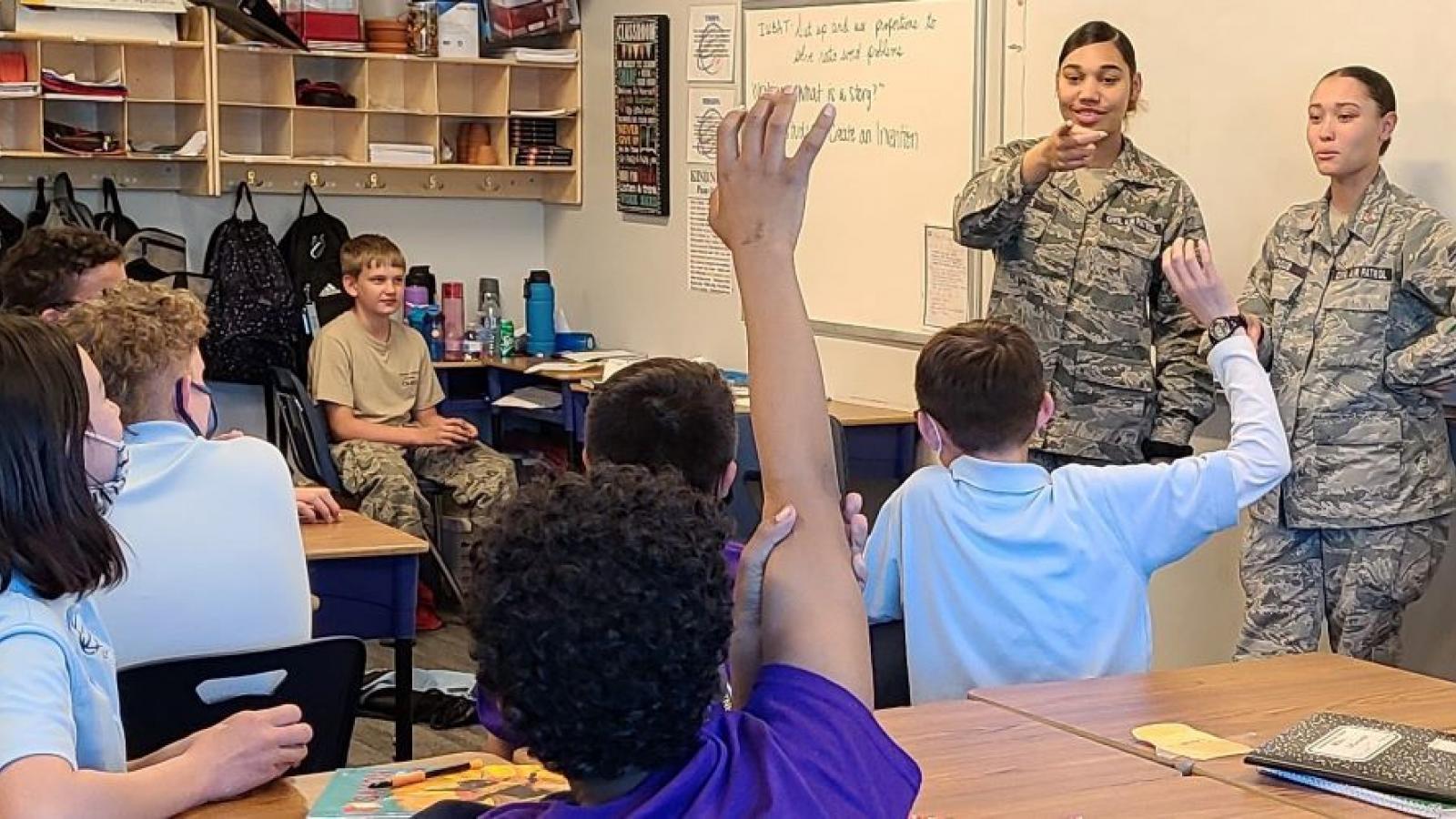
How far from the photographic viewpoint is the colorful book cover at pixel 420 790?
1.71m

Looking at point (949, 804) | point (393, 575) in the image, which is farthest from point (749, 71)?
point (949, 804)

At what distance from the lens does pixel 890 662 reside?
8.30 feet

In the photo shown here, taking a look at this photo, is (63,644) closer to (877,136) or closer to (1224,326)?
(1224,326)

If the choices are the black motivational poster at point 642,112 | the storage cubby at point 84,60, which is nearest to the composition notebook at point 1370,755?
the black motivational poster at point 642,112

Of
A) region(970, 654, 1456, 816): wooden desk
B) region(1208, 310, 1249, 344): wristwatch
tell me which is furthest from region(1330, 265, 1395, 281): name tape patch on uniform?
region(970, 654, 1456, 816): wooden desk

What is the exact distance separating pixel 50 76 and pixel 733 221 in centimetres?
519

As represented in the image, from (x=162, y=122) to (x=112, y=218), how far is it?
1.42 ft

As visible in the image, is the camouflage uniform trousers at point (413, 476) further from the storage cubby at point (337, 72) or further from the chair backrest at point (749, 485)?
the storage cubby at point (337, 72)

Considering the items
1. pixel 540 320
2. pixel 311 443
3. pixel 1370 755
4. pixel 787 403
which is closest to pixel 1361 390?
pixel 1370 755

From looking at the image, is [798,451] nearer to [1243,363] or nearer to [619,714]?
[619,714]

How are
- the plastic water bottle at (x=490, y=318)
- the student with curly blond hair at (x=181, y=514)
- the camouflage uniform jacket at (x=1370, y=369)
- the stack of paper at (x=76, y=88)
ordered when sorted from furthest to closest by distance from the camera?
the plastic water bottle at (x=490, y=318) → the stack of paper at (x=76, y=88) → the camouflage uniform jacket at (x=1370, y=369) → the student with curly blond hair at (x=181, y=514)

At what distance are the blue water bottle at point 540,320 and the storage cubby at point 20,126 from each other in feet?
5.99

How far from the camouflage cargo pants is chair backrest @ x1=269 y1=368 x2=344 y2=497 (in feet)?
9.55

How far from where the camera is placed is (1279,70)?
3.92 m
